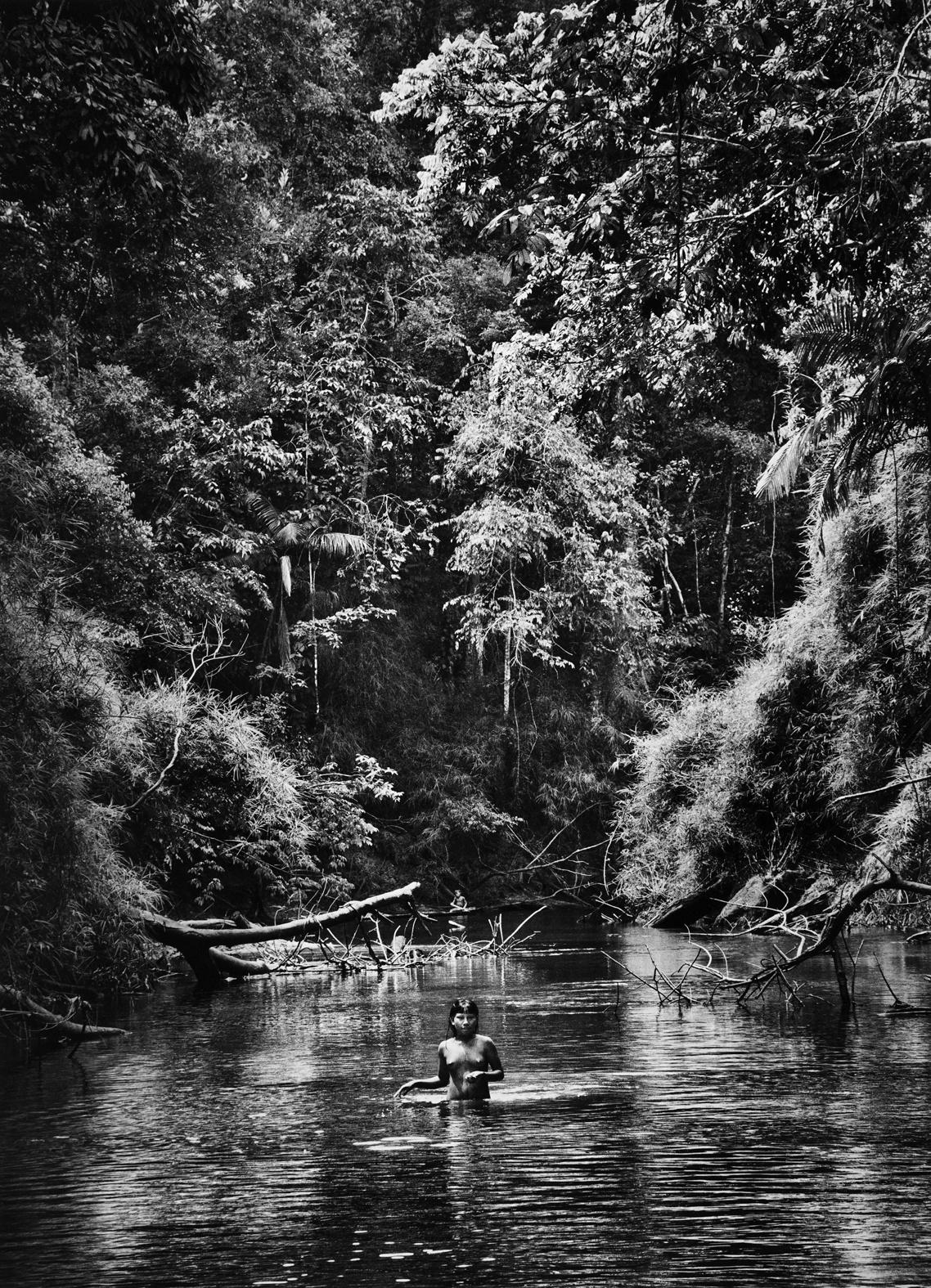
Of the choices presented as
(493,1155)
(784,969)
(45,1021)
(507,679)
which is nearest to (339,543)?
(507,679)

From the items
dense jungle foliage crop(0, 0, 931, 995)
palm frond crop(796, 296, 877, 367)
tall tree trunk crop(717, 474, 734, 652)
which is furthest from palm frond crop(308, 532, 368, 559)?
palm frond crop(796, 296, 877, 367)

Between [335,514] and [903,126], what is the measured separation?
2281cm

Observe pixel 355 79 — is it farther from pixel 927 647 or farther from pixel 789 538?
pixel 927 647

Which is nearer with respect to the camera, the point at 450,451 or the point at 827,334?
the point at 827,334

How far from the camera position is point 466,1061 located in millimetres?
10578

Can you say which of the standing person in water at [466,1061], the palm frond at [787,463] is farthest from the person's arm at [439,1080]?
the palm frond at [787,463]

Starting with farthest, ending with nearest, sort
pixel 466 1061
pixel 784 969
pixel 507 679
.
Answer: pixel 507 679
pixel 784 969
pixel 466 1061

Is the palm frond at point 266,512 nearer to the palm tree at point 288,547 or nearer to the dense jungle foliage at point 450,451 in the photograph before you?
the palm tree at point 288,547

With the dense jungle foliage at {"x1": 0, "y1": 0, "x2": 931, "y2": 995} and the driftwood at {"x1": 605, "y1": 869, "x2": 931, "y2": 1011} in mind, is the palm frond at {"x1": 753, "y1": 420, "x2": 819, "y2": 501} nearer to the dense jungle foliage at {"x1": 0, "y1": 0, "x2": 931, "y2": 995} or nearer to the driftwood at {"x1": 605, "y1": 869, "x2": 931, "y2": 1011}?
the dense jungle foliage at {"x1": 0, "y1": 0, "x2": 931, "y2": 995}

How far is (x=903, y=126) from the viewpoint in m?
11.2

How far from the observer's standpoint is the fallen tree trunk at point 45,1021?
14078mm

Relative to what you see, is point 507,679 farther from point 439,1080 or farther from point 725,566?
point 439,1080

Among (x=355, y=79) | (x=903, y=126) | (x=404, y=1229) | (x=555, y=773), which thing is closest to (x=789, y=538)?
(x=555, y=773)

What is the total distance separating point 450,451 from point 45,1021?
20676 millimetres
